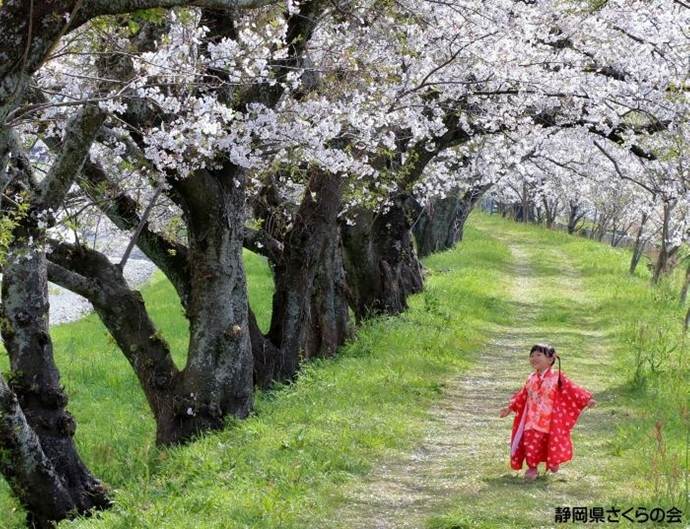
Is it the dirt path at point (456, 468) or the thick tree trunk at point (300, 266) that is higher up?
the thick tree trunk at point (300, 266)

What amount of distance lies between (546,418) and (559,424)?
0.13m

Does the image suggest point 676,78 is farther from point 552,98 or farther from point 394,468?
point 394,468

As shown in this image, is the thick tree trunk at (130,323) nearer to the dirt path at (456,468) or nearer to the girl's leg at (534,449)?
the dirt path at (456,468)

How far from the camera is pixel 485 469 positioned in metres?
8.84

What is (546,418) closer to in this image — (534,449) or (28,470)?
(534,449)

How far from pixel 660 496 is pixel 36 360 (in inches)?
231

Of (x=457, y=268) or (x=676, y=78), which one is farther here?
(x=457, y=268)

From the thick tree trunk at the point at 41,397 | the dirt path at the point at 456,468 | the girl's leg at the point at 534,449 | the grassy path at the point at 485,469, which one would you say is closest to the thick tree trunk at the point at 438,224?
the grassy path at the point at 485,469

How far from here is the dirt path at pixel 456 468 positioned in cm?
754

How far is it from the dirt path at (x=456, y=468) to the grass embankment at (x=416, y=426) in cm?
4

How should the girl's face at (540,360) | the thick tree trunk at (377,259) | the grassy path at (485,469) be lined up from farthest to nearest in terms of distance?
the thick tree trunk at (377,259) < the girl's face at (540,360) < the grassy path at (485,469)

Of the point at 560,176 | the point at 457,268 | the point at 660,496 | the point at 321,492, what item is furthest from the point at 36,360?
the point at 560,176

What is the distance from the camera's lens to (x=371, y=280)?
18.9 meters

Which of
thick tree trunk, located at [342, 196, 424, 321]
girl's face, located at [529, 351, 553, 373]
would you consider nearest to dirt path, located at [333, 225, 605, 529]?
girl's face, located at [529, 351, 553, 373]
